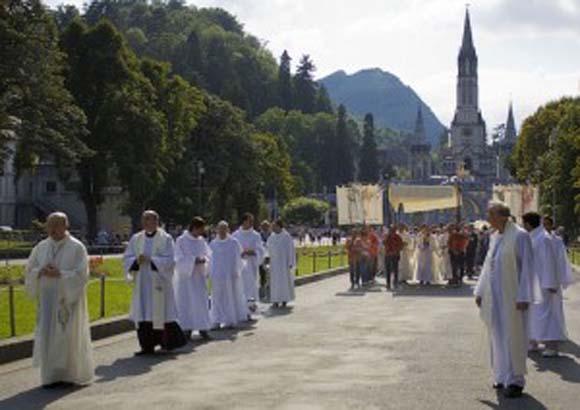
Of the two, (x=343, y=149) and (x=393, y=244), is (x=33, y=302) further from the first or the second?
(x=343, y=149)

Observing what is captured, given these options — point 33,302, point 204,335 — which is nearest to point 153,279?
point 204,335

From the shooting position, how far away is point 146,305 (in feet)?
50.7

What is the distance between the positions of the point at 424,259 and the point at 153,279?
21708mm

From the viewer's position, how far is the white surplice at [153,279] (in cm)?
1546

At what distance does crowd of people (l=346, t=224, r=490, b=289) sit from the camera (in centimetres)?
3403

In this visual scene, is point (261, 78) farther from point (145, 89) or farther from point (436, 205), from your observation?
point (436, 205)

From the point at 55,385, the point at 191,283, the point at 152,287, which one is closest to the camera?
the point at 55,385

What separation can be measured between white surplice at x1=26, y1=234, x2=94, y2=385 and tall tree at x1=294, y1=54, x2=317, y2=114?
571 feet

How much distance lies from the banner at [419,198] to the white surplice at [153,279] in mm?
33881

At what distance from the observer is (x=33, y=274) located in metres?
12.6

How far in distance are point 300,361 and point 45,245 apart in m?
3.53

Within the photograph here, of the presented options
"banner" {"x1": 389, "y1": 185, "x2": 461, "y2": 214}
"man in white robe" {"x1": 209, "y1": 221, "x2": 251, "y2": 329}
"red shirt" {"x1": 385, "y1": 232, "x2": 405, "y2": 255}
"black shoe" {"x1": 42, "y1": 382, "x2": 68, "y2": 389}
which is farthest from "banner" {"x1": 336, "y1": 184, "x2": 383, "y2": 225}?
"black shoe" {"x1": 42, "y1": 382, "x2": 68, "y2": 389}

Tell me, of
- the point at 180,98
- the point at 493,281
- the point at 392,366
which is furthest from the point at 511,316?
the point at 180,98

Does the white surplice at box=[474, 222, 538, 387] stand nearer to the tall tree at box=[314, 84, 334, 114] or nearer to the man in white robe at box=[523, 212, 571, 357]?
the man in white robe at box=[523, 212, 571, 357]
